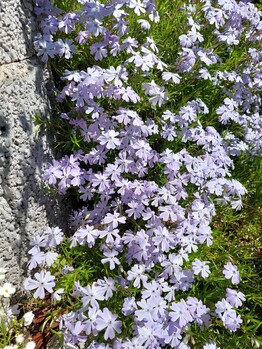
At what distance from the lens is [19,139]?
2186 mm

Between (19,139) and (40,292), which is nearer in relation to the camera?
(40,292)

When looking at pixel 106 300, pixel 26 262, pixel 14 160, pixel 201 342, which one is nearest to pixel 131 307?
pixel 106 300

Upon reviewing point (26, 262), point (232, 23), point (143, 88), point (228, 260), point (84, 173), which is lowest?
point (26, 262)

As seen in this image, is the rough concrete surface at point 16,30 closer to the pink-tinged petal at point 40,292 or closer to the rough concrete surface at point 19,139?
the rough concrete surface at point 19,139

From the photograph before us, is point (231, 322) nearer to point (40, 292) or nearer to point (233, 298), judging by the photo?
point (233, 298)

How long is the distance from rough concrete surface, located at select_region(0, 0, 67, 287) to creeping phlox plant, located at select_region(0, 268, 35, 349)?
0.51 feet

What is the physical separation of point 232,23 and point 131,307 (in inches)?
82.5

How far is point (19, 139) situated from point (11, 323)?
0.91 m

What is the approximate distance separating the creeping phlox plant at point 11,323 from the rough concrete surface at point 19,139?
6.1 inches

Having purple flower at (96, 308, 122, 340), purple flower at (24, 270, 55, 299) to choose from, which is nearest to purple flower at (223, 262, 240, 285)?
purple flower at (96, 308, 122, 340)

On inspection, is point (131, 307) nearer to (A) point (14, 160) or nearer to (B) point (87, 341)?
(B) point (87, 341)

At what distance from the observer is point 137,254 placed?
2.13 m

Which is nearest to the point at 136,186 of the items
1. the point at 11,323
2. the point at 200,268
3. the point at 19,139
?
the point at 200,268

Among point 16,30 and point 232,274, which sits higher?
point 16,30
